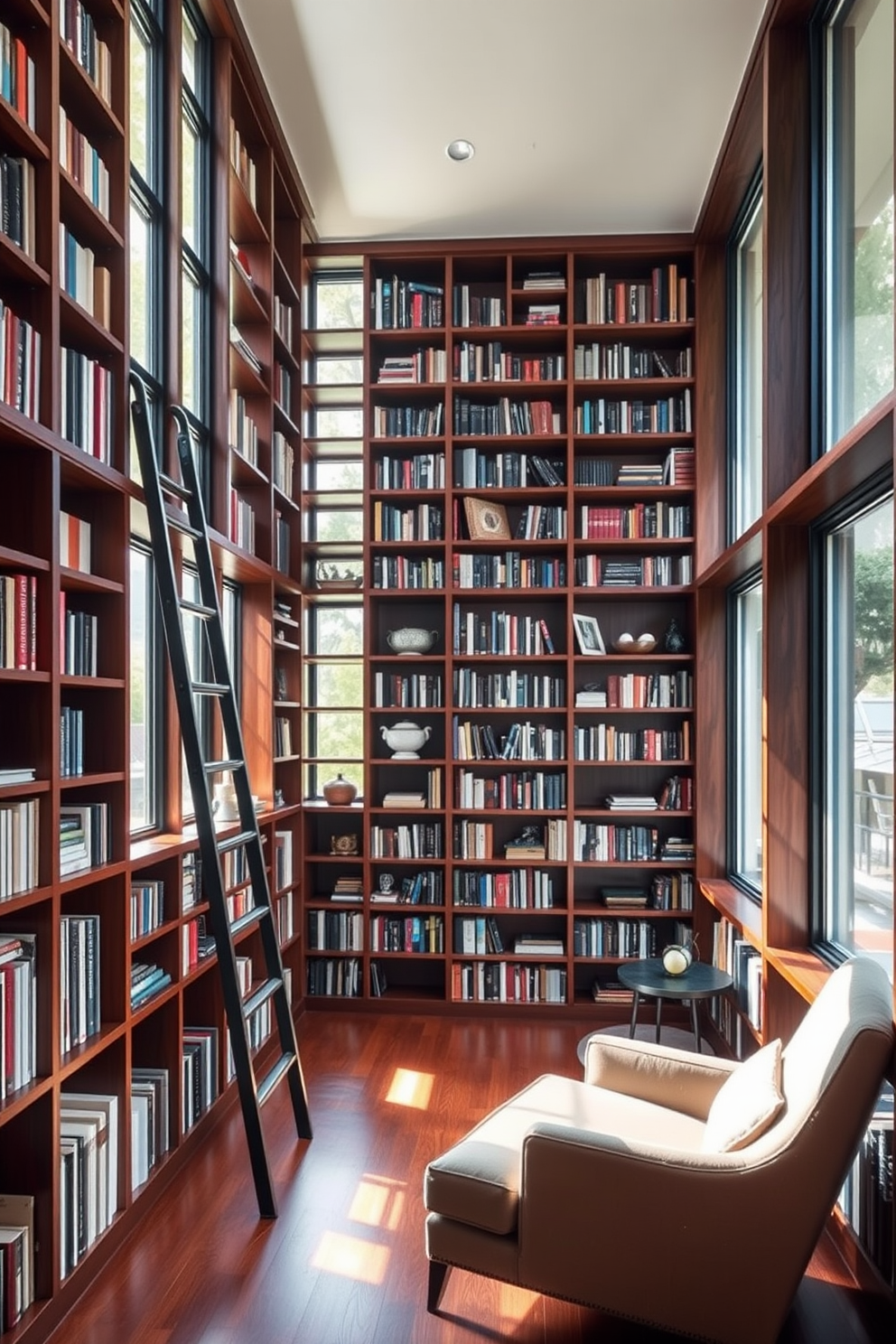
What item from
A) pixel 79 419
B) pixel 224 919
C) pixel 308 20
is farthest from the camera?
pixel 308 20

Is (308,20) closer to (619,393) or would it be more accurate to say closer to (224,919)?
(619,393)

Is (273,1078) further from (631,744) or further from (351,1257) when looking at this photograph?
(631,744)

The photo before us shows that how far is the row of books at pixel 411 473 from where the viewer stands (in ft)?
15.3

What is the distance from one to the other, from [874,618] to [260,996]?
7.10 feet

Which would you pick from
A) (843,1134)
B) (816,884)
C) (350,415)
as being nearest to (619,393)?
(350,415)

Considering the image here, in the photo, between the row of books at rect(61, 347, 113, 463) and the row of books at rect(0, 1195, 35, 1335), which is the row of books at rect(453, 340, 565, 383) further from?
the row of books at rect(0, 1195, 35, 1335)

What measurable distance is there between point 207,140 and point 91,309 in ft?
4.98

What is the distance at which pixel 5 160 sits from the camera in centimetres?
204

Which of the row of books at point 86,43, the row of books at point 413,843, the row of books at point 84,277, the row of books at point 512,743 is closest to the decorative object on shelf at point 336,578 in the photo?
the row of books at point 512,743

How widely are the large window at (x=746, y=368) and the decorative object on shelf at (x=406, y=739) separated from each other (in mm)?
1816

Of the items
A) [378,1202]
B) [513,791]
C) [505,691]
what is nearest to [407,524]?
[505,691]

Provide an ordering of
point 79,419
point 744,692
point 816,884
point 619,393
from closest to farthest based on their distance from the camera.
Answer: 1. point 79,419
2. point 816,884
3. point 744,692
4. point 619,393

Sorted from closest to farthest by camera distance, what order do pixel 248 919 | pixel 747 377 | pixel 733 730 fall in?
pixel 248 919, pixel 747 377, pixel 733 730

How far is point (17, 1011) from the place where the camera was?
203 centimetres
